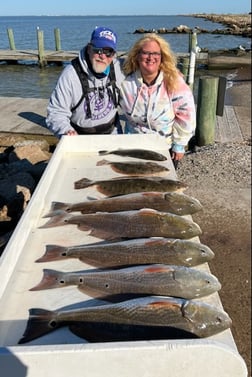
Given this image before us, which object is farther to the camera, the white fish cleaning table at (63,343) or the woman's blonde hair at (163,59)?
the woman's blonde hair at (163,59)

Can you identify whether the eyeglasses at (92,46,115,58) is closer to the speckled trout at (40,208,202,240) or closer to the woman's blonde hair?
the woman's blonde hair

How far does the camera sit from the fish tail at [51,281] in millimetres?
1749

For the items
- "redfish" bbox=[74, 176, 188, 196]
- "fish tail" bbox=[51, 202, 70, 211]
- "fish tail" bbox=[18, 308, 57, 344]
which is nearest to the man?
"redfish" bbox=[74, 176, 188, 196]

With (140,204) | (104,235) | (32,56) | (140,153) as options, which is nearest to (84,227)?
(104,235)

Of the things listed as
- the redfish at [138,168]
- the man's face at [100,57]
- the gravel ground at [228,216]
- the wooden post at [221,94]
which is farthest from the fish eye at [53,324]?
the wooden post at [221,94]

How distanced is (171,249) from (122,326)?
53 centimetres

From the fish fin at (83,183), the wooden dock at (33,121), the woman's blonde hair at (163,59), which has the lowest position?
the wooden dock at (33,121)

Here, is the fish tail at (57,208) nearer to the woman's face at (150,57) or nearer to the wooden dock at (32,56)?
the woman's face at (150,57)

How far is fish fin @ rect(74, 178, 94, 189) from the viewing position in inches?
109

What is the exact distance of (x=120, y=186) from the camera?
2.74m

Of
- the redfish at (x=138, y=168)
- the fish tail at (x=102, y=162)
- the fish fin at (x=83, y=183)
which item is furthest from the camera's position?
the fish tail at (x=102, y=162)

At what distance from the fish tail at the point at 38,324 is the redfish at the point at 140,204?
865mm

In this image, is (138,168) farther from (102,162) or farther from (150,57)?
(150,57)

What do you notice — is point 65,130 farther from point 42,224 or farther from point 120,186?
point 42,224
